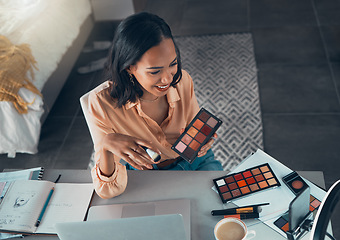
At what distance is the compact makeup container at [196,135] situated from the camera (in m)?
1.23

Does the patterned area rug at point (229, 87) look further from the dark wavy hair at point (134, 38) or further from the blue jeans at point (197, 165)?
the dark wavy hair at point (134, 38)

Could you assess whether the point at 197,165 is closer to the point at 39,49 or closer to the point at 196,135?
the point at 196,135

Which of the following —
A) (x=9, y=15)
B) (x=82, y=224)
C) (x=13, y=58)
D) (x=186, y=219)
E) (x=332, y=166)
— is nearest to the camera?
(x=82, y=224)

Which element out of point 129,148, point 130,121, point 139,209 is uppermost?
point 129,148

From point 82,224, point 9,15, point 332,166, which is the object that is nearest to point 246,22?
point 332,166

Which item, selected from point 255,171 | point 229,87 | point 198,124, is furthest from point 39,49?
→ point 255,171

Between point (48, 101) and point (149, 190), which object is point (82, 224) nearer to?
point (149, 190)

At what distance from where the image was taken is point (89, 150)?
237 cm

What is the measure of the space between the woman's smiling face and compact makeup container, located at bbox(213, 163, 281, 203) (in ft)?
1.24

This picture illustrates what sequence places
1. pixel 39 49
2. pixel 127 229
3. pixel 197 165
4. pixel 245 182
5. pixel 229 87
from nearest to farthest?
pixel 127 229, pixel 245 182, pixel 197 165, pixel 39 49, pixel 229 87

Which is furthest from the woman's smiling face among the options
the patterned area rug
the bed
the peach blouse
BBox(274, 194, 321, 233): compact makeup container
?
the bed

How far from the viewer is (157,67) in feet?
3.89

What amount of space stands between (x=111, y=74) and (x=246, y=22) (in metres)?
2.28

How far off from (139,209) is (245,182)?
14.1 inches
